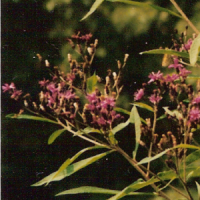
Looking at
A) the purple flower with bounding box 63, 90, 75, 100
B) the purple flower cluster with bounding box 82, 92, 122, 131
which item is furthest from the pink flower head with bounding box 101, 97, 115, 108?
the purple flower with bounding box 63, 90, 75, 100

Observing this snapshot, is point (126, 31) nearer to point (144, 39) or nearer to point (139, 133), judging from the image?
point (144, 39)

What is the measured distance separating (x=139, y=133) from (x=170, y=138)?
3.8 inches

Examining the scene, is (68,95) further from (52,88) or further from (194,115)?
(194,115)

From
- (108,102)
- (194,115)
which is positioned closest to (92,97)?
(108,102)

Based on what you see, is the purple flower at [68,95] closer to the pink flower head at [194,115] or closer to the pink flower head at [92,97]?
the pink flower head at [92,97]

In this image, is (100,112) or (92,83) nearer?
(100,112)

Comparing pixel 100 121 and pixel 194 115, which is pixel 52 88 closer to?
pixel 100 121

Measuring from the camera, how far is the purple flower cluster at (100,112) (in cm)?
90

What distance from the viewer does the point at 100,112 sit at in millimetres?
910

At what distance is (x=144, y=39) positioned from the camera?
80.6 inches

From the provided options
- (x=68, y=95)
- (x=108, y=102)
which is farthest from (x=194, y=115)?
(x=68, y=95)

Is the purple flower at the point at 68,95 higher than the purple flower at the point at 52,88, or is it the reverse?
the purple flower at the point at 52,88

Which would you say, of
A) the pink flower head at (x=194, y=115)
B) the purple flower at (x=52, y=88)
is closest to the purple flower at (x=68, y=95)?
the purple flower at (x=52, y=88)

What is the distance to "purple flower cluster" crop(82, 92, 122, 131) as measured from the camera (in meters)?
0.90
